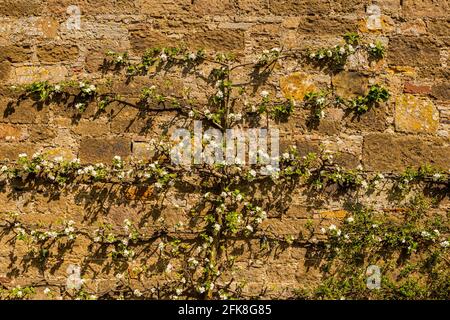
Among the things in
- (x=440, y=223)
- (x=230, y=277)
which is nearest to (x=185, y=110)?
(x=230, y=277)

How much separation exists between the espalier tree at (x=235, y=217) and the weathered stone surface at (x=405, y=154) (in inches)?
2.7

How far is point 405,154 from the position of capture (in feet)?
13.6

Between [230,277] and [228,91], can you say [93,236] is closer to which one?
[230,277]

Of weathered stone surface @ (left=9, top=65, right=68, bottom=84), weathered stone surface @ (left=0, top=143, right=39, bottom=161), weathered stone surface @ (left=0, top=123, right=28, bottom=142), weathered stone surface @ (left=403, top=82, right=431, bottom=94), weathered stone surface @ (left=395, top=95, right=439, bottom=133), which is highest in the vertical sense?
weathered stone surface @ (left=9, top=65, right=68, bottom=84)

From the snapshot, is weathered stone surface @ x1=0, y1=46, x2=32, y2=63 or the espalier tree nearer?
the espalier tree

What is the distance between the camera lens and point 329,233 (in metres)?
4.06

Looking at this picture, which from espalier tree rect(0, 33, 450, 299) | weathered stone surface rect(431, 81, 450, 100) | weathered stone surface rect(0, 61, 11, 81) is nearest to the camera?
espalier tree rect(0, 33, 450, 299)

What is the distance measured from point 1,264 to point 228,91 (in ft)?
7.57

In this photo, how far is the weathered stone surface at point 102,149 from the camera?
4.17 meters

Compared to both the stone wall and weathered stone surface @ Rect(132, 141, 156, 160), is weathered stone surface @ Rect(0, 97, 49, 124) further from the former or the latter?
weathered stone surface @ Rect(132, 141, 156, 160)

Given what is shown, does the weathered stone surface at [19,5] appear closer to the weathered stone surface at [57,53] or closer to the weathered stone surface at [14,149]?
the weathered stone surface at [57,53]

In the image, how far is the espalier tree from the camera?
404 centimetres
